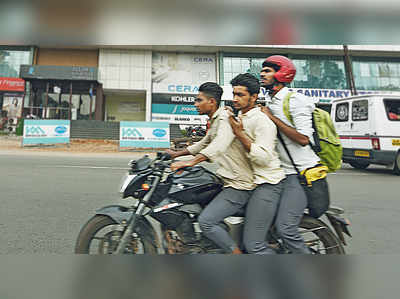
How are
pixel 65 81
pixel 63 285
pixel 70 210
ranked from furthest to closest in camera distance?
pixel 65 81 → pixel 70 210 → pixel 63 285

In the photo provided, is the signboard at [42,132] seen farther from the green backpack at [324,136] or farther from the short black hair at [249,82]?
the green backpack at [324,136]

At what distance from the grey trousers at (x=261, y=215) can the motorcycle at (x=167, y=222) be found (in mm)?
138

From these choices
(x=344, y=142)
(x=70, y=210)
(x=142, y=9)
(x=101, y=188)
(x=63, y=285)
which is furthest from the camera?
(x=344, y=142)

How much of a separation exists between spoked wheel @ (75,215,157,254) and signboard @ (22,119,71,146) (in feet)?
45.0

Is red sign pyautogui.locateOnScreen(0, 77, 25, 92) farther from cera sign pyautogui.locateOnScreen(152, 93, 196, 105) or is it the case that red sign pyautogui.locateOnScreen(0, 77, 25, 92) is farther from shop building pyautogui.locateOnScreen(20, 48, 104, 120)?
cera sign pyautogui.locateOnScreen(152, 93, 196, 105)

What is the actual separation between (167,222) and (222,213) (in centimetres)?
43

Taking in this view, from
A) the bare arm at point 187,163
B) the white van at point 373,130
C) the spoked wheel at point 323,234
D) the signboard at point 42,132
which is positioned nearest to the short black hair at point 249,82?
the bare arm at point 187,163

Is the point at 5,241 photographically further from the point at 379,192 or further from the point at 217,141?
the point at 379,192

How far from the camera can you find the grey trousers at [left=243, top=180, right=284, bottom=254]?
2021 mm

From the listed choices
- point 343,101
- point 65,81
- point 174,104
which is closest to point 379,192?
point 343,101

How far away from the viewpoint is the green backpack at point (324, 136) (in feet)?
6.77

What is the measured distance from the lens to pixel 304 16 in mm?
708

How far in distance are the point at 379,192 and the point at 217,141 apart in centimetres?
555

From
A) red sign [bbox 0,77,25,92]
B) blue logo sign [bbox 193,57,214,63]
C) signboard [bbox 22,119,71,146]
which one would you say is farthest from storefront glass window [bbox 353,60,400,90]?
red sign [bbox 0,77,25,92]
